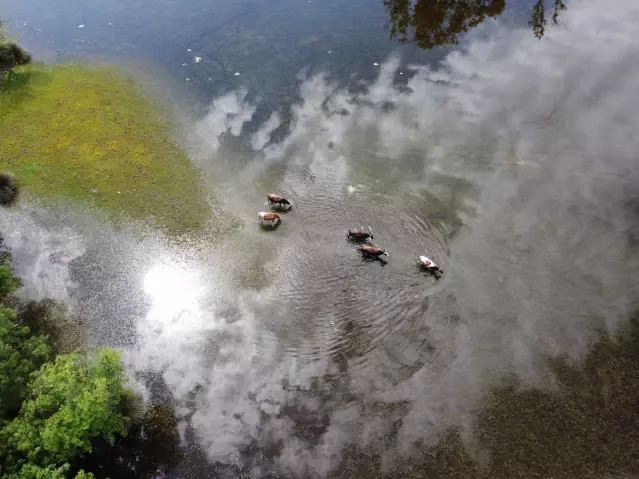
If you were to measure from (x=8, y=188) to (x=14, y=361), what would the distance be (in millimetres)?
9808

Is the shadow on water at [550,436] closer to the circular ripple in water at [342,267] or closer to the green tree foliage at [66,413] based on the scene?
the circular ripple in water at [342,267]

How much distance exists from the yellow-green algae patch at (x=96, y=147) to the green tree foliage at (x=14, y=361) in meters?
6.12

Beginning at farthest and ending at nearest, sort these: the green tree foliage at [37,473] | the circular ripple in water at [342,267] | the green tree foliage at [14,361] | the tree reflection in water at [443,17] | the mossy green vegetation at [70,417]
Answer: the tree reflection in water at [443,17], the circular ripple in water at [342,267], the green tree foliage at [14,361], the mossy green vegetation at [70,417], the green tree foliage at [37,473]

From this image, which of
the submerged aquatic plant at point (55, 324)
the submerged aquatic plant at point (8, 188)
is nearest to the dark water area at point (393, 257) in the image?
the submerged aquatic plant at point (55, 324)

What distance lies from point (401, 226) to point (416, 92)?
8156mm

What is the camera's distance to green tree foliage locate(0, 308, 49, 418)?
41.5 ft

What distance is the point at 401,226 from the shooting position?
17.5 meters

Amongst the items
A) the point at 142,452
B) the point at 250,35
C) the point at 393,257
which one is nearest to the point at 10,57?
the point at 250,35

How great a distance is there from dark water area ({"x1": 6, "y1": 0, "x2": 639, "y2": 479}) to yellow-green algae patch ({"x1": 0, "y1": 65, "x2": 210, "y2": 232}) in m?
1.13

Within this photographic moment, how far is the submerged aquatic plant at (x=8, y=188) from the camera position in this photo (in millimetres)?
19234

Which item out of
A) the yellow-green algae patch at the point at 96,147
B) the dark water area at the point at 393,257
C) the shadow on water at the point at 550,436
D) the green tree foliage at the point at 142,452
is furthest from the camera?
the yellow-green algae patch at the point at 96,147

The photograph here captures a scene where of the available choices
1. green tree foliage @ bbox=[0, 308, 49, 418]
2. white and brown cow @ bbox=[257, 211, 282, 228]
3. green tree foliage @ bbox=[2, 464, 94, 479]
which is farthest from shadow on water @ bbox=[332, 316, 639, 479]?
green tree foliage @ bbox=[0, 308, 49, 418]

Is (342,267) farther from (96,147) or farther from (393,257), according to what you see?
(96,147)

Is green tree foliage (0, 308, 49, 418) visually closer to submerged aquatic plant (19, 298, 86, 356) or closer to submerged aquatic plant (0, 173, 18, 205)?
submerged aquatic plant (19, 298, 86, 356)
